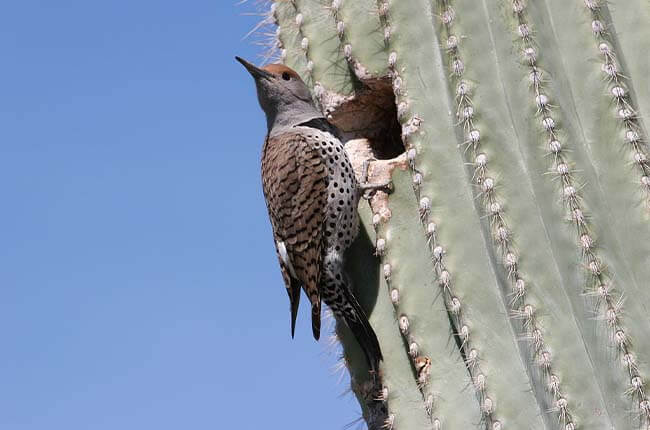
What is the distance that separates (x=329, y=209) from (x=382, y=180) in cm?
22

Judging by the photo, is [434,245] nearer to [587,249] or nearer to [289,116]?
[587,249]

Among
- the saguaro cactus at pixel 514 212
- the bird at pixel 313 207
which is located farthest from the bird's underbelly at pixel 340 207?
the saguaro cactus at pixel 514 212

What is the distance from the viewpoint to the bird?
3555mm

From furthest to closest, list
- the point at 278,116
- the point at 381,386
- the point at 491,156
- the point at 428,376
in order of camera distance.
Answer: the point at 278,116 < the point at 381,386 < the point at 428,376 < the point at 491,156

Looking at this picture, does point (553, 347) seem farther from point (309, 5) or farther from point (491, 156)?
point (309, 5)

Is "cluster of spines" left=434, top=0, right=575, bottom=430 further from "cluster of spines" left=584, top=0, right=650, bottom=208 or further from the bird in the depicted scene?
the bird

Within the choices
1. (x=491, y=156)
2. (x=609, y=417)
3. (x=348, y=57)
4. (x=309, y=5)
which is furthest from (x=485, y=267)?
(x=309, y=5)

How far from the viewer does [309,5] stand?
3.61m

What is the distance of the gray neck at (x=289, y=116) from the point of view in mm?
3904

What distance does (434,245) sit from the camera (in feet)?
10.0

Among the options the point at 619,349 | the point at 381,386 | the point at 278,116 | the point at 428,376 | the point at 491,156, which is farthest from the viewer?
the point at 278,116

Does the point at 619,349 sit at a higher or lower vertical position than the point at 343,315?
lower

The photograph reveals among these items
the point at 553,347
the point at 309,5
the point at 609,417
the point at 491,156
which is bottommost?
the point at 609,417

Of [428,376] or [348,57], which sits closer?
[428,376]
